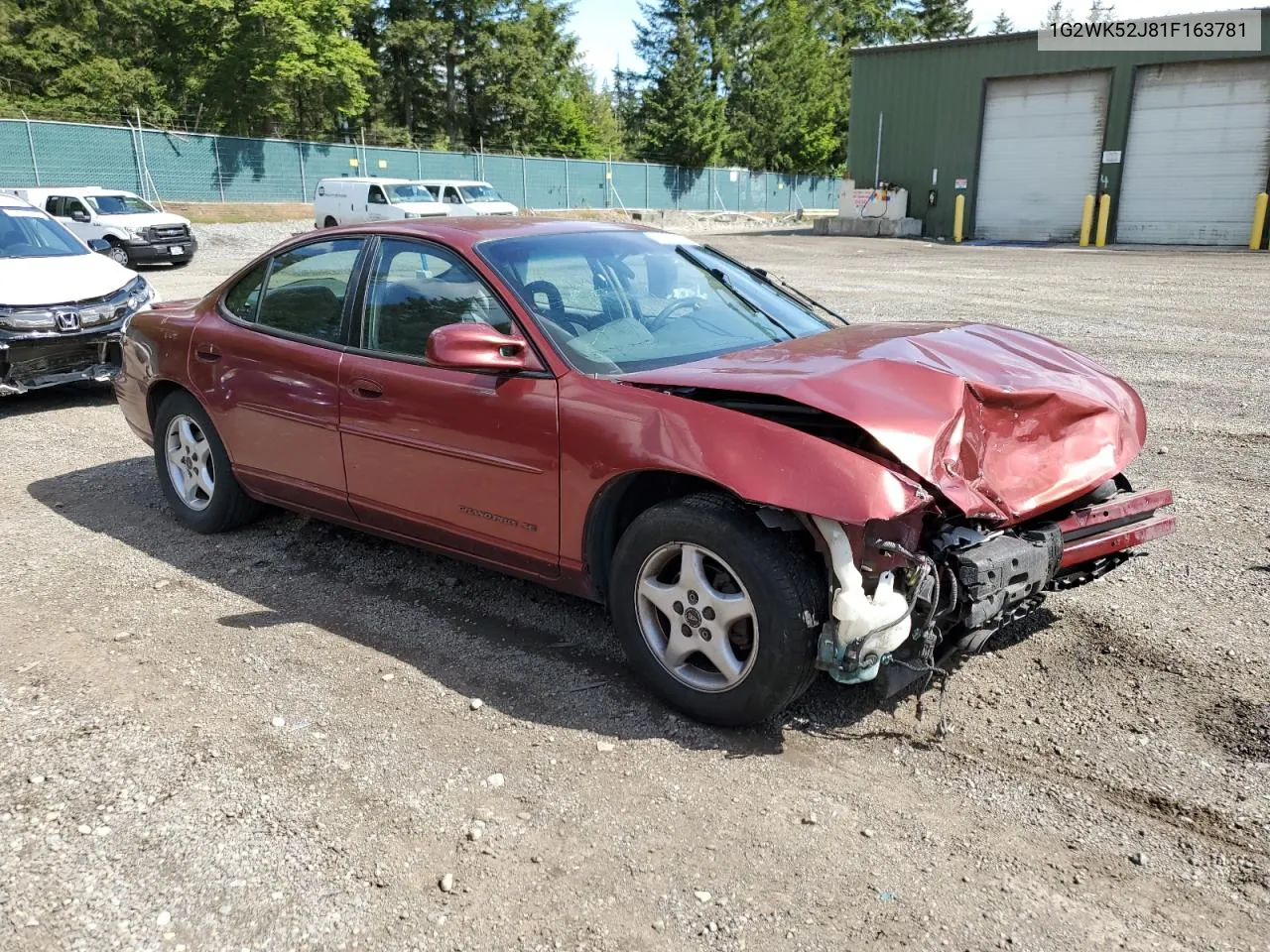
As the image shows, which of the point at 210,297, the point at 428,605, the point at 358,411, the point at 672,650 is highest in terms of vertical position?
the point at 210,297

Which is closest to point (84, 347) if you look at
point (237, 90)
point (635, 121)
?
point (237, 90)

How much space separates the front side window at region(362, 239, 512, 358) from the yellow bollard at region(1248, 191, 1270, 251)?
30.2 meters

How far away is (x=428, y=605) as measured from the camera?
4348 millimetres

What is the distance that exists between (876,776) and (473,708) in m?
1.41

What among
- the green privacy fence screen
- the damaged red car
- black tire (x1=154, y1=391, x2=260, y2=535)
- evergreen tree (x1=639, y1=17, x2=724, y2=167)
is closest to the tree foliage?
evergreen tree (x1=639, y1=17, x2=724, y2=167)

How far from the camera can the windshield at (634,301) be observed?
3.72 m

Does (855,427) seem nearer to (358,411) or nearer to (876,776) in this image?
(876,776)

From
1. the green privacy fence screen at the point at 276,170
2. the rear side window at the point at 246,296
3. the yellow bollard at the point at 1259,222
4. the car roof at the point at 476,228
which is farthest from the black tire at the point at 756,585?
the green privacy fence screen at the point at 276,170

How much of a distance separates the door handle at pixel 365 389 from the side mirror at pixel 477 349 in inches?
24.8

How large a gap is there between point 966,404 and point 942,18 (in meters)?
89.5

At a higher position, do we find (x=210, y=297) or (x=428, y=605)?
(x=210, y=297)

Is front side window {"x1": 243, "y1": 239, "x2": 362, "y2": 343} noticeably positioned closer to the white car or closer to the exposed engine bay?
the exposed engine bay

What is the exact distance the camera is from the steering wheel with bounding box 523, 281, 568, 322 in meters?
3.77

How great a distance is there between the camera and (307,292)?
4.62 metres
